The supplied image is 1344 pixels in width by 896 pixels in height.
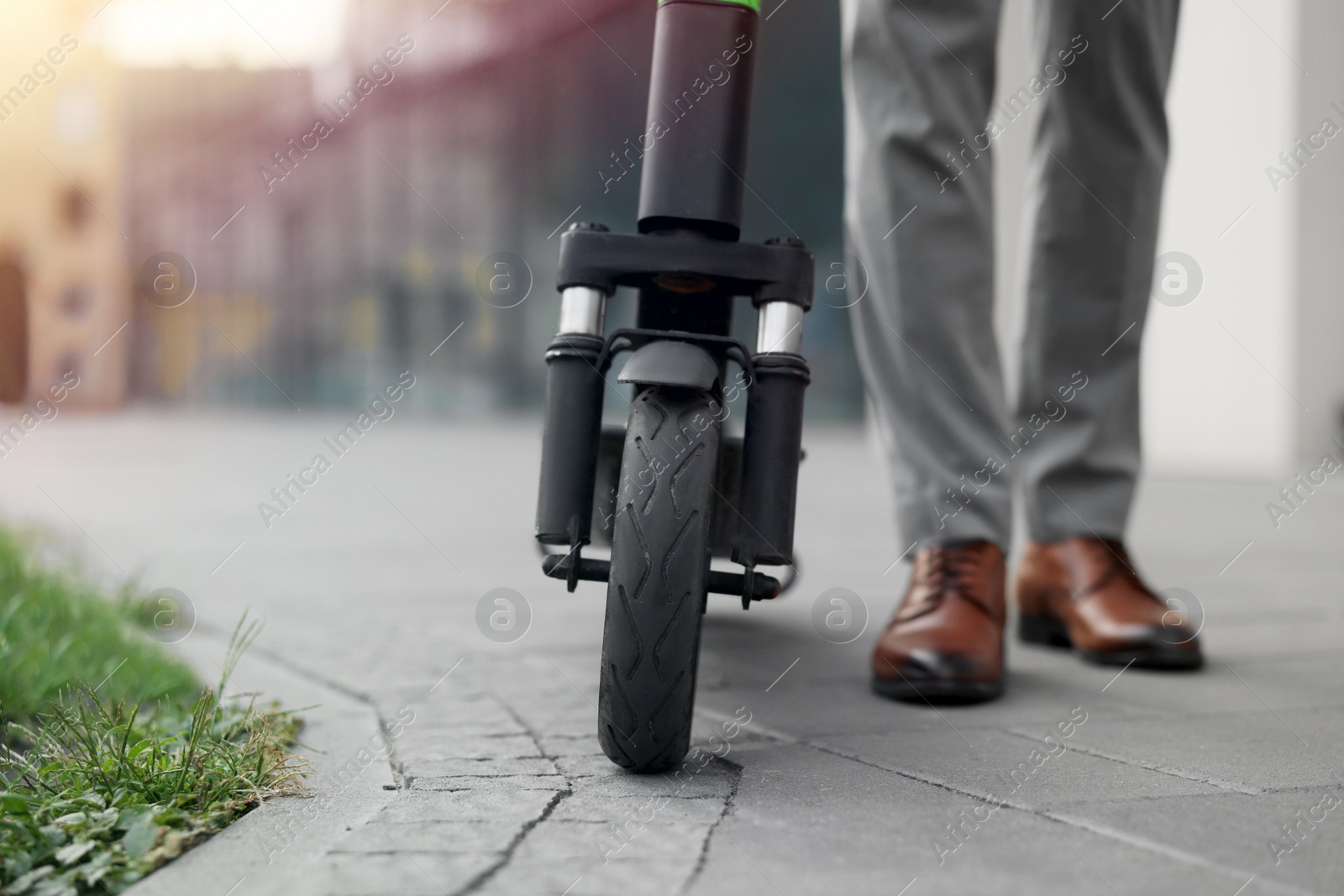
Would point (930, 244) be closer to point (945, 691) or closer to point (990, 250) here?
point (990, 250)

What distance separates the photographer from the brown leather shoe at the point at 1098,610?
203 cm

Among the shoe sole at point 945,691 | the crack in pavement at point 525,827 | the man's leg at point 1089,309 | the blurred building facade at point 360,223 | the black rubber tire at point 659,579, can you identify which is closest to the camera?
the crack in pavement at point 525,827

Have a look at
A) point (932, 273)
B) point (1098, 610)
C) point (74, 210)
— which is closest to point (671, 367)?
point (932, 273)

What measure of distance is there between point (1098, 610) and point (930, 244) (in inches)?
28.7

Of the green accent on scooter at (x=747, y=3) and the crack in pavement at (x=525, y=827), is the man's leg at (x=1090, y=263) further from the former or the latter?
the crack in pavement at (x=525, y=827)

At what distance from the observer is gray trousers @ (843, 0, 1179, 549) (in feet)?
6.63

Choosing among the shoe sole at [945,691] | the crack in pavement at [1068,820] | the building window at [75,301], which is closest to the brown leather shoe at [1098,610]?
the shoe sole at [945,691]

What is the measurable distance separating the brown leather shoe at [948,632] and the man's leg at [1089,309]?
262mm

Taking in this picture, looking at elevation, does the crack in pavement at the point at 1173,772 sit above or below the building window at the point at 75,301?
below

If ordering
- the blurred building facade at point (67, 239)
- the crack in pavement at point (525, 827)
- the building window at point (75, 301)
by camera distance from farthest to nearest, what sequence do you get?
the building window at point (75, 301) → the blurred building facade at point (67, 239) → the crack in pavement at point (525, 827)

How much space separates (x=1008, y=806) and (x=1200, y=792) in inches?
9.5

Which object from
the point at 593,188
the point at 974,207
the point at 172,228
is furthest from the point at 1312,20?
the point at 172,228

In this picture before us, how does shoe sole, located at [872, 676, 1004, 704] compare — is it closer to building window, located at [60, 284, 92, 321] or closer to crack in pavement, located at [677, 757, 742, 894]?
crack in pavement, located at [677, 757, 742, 894]

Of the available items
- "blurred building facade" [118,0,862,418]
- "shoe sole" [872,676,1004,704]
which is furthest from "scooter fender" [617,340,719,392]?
"blurred building facade" [118,0,862,418]
